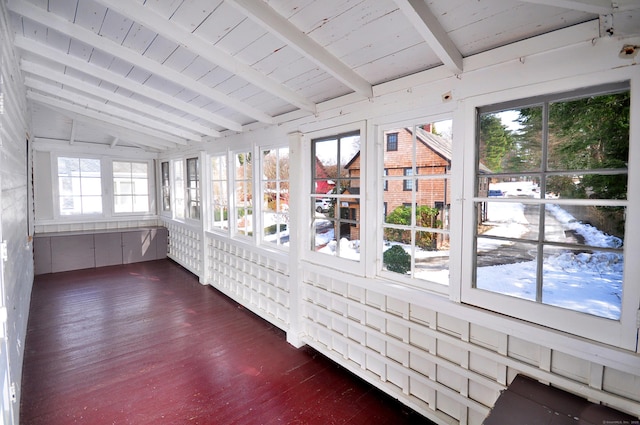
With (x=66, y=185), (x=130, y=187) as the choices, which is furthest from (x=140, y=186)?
(x=66, y=185)

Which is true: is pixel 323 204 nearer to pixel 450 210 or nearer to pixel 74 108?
pixel 450 210

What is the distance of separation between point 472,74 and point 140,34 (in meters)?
2.21

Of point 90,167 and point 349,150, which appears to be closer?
point 349,150

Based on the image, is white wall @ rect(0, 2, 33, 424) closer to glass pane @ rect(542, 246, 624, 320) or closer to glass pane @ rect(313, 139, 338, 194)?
glass pane @ rect(313, 139, 338, 194)

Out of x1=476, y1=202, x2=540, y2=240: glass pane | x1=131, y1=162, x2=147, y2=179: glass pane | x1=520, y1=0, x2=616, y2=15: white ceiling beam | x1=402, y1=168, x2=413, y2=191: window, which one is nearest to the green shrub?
x1=402, y1=168, x2=413, y2=191: window

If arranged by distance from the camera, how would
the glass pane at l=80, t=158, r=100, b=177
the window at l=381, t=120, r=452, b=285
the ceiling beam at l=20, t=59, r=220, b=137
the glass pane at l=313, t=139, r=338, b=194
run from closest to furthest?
the window at l=381, t=120, r=452, b=285 → the glass pane at l=313, t=139, r=338, b=194 → the ceiling beam at l=20, t=59, r=220, b=137 → the glass pane at l=80, t=158, r=100, b=177

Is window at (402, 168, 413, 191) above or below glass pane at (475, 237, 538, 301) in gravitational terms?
above

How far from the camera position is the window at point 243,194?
4090 mm

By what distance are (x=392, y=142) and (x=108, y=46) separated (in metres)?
2.20

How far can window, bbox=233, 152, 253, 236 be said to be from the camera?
409 centimetres

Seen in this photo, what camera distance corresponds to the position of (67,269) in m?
5.93

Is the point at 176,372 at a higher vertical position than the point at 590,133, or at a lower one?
lower

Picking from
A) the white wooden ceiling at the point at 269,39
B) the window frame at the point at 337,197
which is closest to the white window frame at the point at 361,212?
the window frame at the point at 337,197

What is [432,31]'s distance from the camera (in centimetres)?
154
